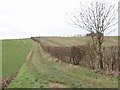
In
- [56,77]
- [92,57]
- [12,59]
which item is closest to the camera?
[56,77]

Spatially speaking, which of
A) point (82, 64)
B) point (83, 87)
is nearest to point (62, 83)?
point (83, 87)

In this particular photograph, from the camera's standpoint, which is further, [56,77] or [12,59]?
[12,59]

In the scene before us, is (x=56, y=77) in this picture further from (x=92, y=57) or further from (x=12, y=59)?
(x=12, y=59)

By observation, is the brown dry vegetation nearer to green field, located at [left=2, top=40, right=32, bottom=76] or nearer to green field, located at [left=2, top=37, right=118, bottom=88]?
green field, located at [left=2, top=37, right=118, bottom=88]

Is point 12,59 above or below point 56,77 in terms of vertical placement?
below

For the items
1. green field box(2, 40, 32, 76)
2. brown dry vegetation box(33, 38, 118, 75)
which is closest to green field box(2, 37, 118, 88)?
green field box(2, 40, 32, 76)

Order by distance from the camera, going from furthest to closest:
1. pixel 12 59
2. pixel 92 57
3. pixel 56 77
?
pixel 12 59
pixel 92 57
pixel 56 77

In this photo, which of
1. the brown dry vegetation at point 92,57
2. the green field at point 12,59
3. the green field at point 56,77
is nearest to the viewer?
the green field at point 56,77

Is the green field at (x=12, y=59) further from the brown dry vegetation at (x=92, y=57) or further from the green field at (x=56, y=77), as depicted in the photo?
the brown dry vegetation at (x=92, y=57)

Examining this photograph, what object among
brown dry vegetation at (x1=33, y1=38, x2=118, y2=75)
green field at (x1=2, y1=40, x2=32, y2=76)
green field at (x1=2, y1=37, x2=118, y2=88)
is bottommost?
green field at (x1=2, y1=40, x2=32, y2=76)

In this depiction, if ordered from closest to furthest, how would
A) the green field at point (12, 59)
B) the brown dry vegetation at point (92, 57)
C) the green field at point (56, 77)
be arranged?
the green field at point (56, 77)
the brown dry vegetation at point (92, 57)
the green field at point (12, 59)

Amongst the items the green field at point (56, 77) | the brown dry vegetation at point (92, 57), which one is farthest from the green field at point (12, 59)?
the brown dry vegetation at point (92, 57)

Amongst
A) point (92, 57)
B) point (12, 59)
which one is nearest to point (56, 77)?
point (92, 57)

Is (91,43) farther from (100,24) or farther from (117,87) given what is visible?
(117,87)
